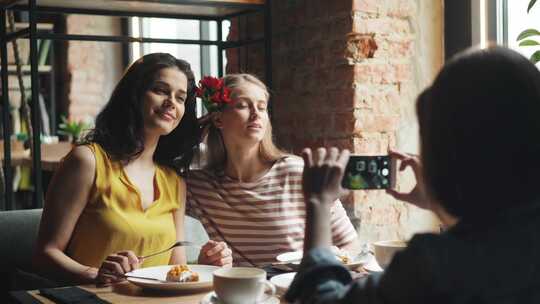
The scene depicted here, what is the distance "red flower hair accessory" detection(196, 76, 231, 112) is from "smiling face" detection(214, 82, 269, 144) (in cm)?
3

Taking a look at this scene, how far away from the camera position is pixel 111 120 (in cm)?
206

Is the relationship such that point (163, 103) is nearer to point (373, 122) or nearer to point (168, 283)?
point (168, 283)

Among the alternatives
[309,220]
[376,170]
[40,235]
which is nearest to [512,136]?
[309,220]

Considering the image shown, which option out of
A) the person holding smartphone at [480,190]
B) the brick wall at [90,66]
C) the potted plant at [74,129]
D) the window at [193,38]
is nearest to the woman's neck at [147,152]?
the person holding smartphone at [480,190]

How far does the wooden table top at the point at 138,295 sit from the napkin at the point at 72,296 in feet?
0.04

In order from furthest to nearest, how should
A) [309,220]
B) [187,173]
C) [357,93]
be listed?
1. [357,93]
2. [187,173]
3. [309,220]

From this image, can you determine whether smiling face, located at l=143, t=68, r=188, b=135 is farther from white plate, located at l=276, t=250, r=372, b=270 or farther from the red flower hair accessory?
white plate, located at l=276, t=250, r=372, b=270

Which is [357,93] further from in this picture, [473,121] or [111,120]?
[473,121]

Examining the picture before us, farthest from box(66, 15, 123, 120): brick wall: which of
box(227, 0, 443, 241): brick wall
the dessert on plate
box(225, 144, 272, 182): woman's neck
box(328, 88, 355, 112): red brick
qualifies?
the dessert on plate

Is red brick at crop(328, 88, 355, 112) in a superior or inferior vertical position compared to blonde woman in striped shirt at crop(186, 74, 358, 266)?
superior

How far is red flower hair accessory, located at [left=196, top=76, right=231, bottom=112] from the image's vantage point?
7.01 ft

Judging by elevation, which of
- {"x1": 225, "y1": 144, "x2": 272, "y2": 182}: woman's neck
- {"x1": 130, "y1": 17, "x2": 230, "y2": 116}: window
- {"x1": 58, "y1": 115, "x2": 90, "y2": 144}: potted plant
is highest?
{"x1": 130, "y1": 17, "x2": 230, "y2": 116}: window

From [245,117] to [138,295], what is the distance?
2.62 ft

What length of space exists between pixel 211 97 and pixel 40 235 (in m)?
0.61
